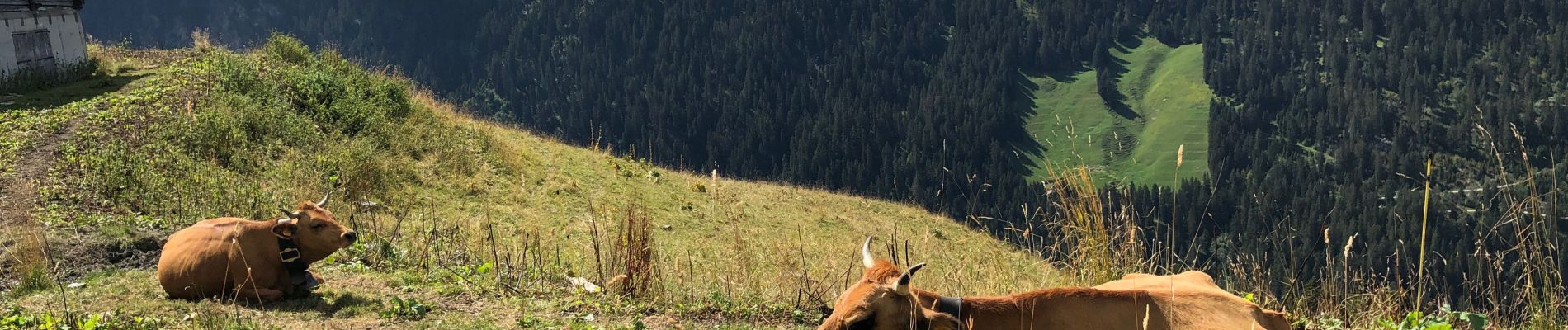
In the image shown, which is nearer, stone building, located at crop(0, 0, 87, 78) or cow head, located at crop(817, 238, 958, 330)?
cow head, located at crop(817, 238, 958, 330)

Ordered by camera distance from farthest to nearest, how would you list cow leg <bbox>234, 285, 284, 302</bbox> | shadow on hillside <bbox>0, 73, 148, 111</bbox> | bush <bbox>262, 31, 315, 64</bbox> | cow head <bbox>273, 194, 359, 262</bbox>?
1. bush <bbox>262, 31, 315, 64</bbox>
2. shadow on hillside <bbox>0, 73, 148, 111</bbox>
3. cow head <bbox>273, 194, 359, 262</bbox>
4. cow leg <bbox>234, 285, 284, 302</bbox>

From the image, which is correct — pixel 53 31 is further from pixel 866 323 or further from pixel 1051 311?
pixel 1051 311

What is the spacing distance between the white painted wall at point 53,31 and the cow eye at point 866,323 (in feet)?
98.1

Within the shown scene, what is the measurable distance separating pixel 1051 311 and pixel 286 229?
24.4 ft

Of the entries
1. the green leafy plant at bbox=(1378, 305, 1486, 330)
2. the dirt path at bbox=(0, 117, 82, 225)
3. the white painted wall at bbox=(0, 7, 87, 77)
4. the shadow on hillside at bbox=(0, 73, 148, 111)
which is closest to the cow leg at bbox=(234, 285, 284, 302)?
the dirt path at bbox=(0, 117, 82, 225)

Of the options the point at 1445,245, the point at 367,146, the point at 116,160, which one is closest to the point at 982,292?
the point at 116,160

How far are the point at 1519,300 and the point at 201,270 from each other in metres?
10.9

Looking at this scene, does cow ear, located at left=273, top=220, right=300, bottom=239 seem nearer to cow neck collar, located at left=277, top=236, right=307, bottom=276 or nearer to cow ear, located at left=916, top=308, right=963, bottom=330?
cow neck collar, located at left=277, top=236, right=307, bottom=276

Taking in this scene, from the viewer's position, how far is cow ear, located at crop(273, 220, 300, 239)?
34.4ft

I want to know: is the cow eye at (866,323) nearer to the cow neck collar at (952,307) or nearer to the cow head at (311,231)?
the cow neck collar at (952,307)

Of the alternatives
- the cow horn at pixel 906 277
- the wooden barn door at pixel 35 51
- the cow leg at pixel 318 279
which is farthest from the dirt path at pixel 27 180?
the cow horn at pixel 906 277

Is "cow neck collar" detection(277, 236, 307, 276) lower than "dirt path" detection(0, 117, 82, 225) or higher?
lower

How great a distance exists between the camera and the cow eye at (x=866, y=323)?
633 cm

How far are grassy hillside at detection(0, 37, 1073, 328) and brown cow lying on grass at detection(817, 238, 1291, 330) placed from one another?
272 cm
